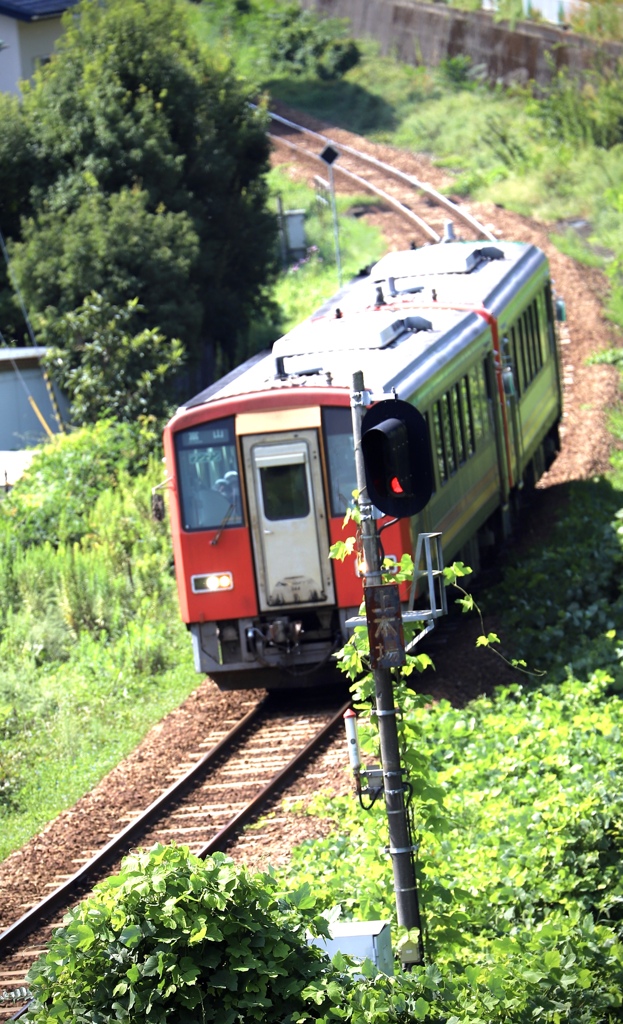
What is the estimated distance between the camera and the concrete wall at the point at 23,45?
34.4 meters

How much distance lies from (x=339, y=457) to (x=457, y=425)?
2.35 metres

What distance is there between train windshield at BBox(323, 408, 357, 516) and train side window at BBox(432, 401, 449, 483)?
1268 millimetres

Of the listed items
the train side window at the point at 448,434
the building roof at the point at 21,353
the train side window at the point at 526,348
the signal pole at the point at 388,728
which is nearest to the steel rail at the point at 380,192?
the building roof at the point at 21,353

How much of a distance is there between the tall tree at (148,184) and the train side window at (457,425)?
396 inches

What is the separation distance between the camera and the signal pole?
701cm

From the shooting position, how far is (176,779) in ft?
41.5

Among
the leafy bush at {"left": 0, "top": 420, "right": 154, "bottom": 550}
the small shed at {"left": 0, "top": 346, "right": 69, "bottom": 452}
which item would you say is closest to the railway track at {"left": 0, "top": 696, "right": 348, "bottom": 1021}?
the leafy bush at {"left": 0, "top": 420, "right": 154, "bottom": 550}

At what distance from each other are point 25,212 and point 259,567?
15312 mm

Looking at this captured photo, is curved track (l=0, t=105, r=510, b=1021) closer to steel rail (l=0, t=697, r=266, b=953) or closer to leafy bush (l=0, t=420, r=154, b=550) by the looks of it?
steel rail (l=0, t=697, r=266, b=953)

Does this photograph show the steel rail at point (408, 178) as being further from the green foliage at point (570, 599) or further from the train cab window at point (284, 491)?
the train cab window at point (284, 491)

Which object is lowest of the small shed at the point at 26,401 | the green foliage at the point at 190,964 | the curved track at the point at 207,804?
the small shed at the point at 26,401

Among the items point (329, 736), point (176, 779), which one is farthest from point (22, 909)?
point (329, 736)

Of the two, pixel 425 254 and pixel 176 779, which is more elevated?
pixel 425 254

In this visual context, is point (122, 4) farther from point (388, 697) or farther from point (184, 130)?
point (388, 697)
